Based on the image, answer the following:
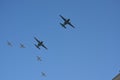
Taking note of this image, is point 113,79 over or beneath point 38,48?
beneath

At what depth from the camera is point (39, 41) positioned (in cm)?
8069

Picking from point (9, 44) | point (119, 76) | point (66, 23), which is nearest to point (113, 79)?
point (119, 76)

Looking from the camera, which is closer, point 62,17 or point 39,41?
point 62,17

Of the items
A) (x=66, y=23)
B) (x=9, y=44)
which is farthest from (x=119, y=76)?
(x=9, y=44)

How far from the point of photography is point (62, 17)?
248ft

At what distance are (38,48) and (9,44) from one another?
11181 mm

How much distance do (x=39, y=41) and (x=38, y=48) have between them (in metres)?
2.25

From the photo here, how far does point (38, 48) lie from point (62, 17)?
12415mm

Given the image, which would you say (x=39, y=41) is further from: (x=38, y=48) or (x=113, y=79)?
(x=113, y=79)

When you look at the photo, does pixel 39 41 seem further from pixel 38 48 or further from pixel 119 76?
pixel 119 76

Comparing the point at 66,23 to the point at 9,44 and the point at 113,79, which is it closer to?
the point at 9,44

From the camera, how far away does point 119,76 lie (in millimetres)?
81000

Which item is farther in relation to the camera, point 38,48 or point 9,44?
point 38,48

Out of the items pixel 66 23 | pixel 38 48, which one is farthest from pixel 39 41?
pixel 66 23
